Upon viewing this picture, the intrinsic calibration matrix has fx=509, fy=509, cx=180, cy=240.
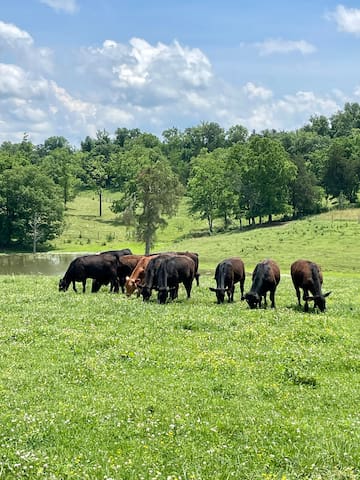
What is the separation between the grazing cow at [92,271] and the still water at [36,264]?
1013 inches

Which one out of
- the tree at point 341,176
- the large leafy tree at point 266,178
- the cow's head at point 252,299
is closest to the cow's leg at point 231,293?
the cow's head at point 252,299

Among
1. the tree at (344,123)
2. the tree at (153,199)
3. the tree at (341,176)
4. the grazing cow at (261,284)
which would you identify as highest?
the tree at (344,123)

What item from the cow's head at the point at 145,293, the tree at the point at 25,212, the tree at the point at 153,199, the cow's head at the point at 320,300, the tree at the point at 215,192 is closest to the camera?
the cow's head at the point at 320,300

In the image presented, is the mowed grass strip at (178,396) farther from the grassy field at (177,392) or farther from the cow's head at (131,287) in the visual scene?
the cow's head at (131,287)

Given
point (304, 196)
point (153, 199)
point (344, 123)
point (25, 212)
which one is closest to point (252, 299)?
point (153, 199)

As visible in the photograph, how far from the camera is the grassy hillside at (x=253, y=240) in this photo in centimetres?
5597

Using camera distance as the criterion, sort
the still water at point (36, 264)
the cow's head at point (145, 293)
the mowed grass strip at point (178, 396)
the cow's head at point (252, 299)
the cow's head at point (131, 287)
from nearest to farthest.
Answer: the mowed grass strip at point (178, 396) < the cow's head at point (252, 299) < the cow's head at point (145, 293) < the cow's head at point (131, 287) < the still water at point (36, 264)

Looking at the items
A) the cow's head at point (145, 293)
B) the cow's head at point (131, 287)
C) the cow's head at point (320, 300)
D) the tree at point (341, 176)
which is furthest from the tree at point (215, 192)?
the cow's head at point (320, 300)

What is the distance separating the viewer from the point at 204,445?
328 inches

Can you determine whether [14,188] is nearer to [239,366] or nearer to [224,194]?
[224,194]

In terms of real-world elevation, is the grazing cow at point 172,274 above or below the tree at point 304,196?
below

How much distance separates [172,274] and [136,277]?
9.63 ft

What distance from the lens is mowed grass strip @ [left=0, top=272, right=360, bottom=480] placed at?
7816 mm

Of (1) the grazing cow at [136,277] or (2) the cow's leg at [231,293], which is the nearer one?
(2) the cow's leg at [231,293]
